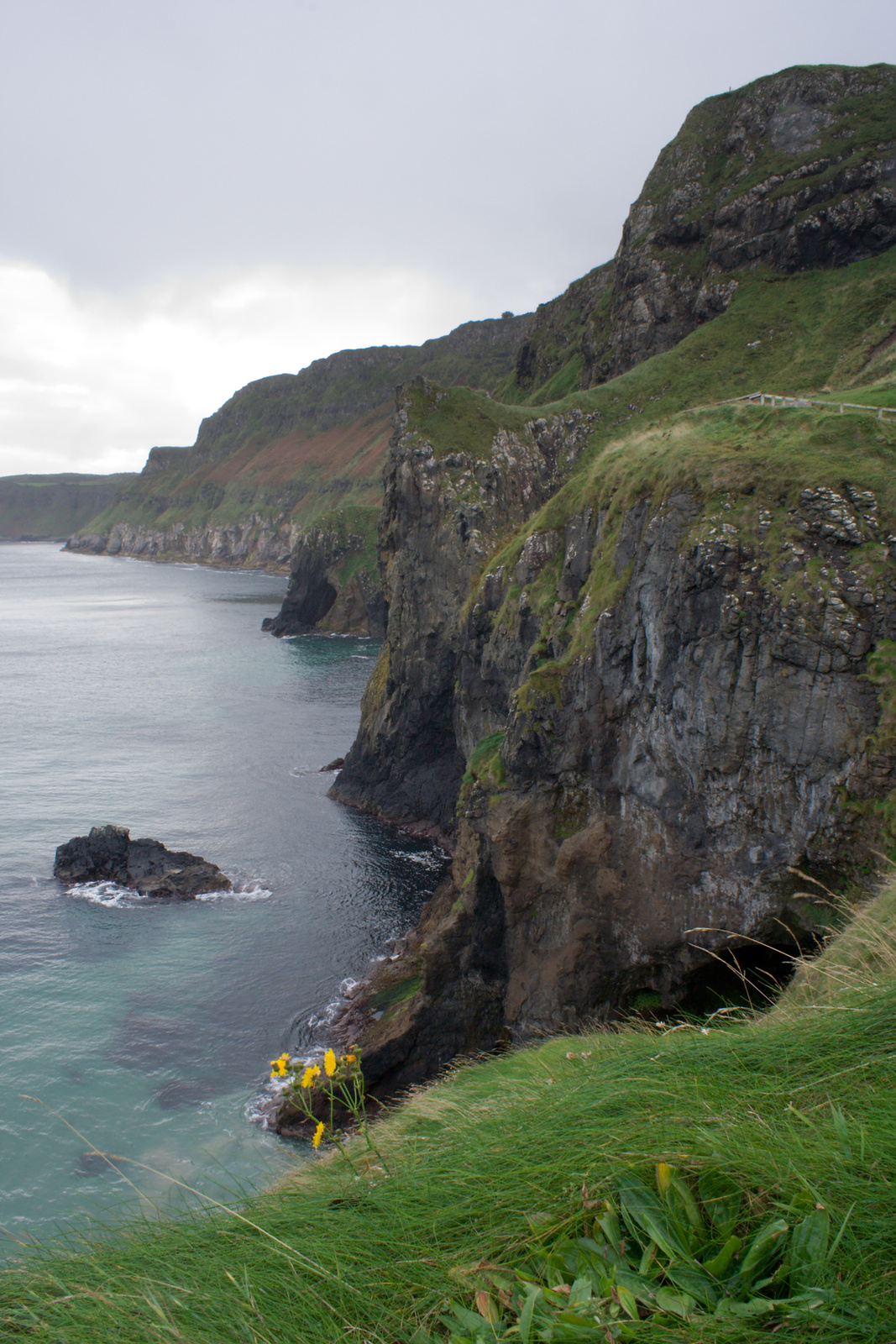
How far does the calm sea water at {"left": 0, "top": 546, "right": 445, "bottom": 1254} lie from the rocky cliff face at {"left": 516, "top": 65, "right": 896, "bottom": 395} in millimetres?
40740

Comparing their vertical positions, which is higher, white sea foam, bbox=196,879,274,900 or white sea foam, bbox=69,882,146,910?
white sea foam, bbox=196,879,274,900

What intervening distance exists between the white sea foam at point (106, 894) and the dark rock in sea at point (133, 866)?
0.87 ft

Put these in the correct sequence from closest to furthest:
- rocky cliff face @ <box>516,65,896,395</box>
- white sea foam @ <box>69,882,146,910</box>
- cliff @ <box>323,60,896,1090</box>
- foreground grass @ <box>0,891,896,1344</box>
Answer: foreground grass @ <box>0,891,896,1344</box> < cliff @ <box>323,60,896,1090</box> < white sea foam @ <box>69,882,146,910</box> < rocky cliff face @ <box>516,65,896,395</box>

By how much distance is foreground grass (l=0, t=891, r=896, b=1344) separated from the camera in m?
3.08

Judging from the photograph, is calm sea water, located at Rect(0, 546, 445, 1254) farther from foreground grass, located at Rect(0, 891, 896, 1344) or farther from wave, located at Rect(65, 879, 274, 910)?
foreground grass, located at Rect(0, 891, 896, 1344)

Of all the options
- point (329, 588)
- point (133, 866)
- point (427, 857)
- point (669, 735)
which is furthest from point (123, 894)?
point (329, 588)

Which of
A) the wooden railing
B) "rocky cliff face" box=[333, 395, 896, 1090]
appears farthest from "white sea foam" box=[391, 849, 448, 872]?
the wooden railing

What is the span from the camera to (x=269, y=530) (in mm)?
194375

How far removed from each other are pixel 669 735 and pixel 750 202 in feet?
180

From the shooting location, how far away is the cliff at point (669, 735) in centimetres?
1655

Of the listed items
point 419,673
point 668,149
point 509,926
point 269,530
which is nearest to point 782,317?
point 668,149

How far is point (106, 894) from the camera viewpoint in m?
33.4

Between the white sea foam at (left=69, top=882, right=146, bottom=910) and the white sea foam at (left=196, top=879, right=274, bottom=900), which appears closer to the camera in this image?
the white sea foam at (left=69, top=882, right=146, bottom=910)

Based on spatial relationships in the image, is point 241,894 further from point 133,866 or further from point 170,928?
point 133,866
